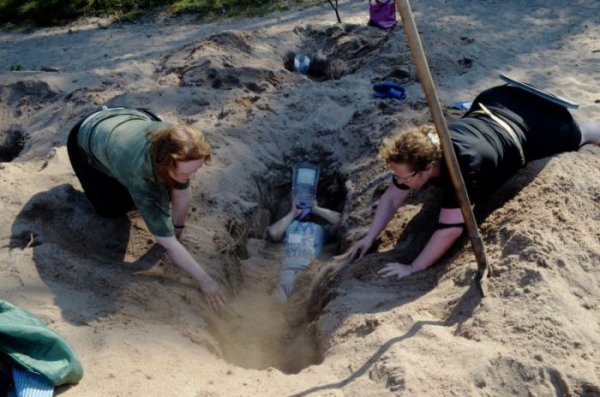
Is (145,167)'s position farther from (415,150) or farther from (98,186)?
(415,150)

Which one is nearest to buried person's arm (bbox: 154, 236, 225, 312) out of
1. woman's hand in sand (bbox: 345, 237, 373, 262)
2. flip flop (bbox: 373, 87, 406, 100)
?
woman's hand in sand (bbox: 345, 237, 373, 262)

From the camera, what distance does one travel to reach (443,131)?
8.54 ft

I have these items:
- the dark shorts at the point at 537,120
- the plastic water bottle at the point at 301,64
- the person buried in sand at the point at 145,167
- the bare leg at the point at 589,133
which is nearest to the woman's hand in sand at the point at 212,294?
the person buried in sand at the point at 145,167

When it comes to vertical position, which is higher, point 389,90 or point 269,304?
point 389,90

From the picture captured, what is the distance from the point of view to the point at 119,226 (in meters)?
3.76

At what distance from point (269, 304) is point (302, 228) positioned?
82 centimetres

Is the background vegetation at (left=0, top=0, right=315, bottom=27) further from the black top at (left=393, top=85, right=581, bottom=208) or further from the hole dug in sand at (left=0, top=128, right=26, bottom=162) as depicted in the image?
the black top at (left=393, top=85, right=581, bottom=208)

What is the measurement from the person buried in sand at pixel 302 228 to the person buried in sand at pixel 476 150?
60 cm

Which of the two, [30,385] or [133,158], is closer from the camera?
[30,385]

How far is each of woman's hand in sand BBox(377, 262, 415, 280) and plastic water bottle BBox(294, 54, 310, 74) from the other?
12.7 feet

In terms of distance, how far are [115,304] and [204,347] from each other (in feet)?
1.70

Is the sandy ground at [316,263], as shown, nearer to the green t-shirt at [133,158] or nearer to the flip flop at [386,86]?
the flip flop at [386,86]

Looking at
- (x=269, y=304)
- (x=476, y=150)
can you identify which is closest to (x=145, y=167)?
(x=269, y=304)

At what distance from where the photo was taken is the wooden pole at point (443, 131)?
7.84ft
